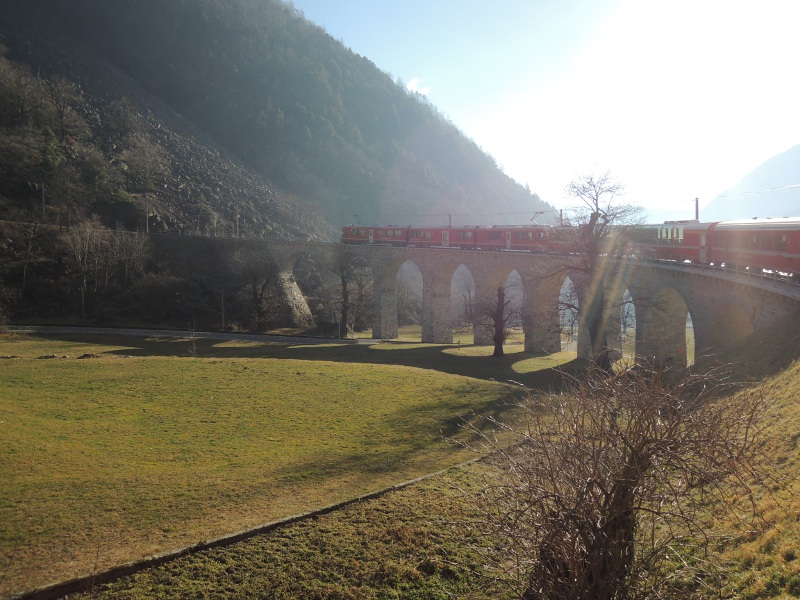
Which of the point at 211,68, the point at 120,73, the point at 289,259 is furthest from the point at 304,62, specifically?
the point at 289,259

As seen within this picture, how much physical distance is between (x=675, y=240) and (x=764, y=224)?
26.6ft

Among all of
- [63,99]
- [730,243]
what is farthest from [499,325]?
[63,99]

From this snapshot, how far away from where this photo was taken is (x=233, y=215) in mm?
75062

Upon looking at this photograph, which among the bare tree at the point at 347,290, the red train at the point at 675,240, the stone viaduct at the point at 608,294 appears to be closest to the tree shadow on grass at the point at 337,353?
the stone viaduct at the point at 608,294

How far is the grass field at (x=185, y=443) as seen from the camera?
895 centimetres

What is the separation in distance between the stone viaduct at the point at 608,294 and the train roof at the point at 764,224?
7.35 ft

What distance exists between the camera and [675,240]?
30609 millimetres

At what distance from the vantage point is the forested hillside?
60.3 meters

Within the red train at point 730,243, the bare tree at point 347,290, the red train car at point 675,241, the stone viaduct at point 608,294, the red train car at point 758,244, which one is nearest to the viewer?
the red train car at point 758,244

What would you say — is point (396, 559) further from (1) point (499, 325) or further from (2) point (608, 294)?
(2) point (608, 294)

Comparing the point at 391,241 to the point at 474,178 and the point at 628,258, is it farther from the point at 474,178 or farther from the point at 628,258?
the point at 474,178

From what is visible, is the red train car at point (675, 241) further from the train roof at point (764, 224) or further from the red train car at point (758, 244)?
the train roof at point (764, 224)

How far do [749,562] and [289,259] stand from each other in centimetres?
5143

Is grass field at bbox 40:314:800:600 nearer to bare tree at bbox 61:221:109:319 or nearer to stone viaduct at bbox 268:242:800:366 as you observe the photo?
stone viaduct at bbox 268:242:800:366
